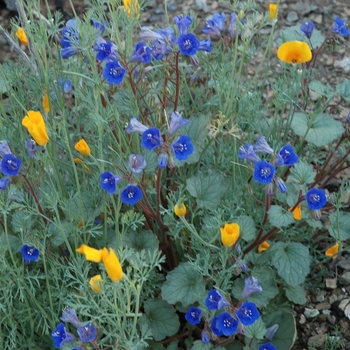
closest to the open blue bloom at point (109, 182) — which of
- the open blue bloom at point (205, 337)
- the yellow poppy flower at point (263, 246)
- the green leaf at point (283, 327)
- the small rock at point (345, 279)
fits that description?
the open blue bloom at point (205, 337)

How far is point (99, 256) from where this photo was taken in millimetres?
1583

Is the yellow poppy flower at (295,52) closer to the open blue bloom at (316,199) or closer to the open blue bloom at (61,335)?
the open blue bloom at (316,199)

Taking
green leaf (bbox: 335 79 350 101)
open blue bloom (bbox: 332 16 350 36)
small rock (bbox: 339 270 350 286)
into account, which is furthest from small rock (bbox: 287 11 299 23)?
small rock (bbox: 339 270 350 286)

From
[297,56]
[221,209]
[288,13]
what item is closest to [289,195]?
[221,209]

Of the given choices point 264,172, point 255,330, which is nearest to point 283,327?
point 255,330

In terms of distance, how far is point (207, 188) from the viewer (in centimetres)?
238

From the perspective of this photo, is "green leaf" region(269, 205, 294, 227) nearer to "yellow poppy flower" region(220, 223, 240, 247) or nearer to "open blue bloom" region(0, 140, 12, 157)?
"yellow poppy flower" region(220, 223, 240, 247)

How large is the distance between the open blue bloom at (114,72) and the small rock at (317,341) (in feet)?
4.76

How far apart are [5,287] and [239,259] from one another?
88 cm

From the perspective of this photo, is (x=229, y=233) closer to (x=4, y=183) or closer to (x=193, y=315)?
(x=193, y=315)

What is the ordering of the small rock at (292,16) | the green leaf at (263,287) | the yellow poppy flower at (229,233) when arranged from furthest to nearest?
1. the small rock at (292,16)
2. the green leaf at (263,287)
3. the yellow poppy flower at (229,233)

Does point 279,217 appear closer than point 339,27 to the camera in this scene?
Yes

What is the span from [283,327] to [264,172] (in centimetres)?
75

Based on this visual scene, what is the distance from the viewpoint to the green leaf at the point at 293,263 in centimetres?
237
